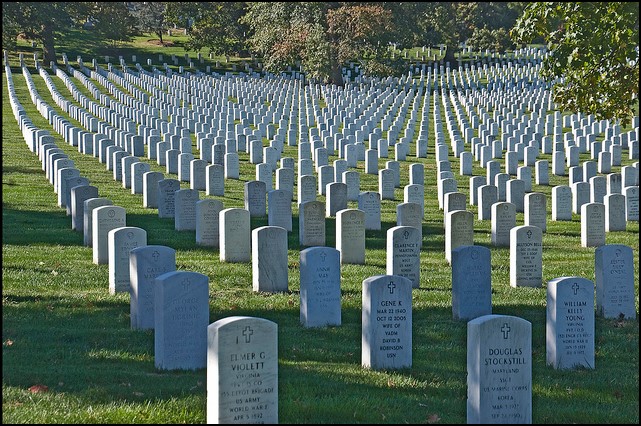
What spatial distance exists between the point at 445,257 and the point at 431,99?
4038 centimetres

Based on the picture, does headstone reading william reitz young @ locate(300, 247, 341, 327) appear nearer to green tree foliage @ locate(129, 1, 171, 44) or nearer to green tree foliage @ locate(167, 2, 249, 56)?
green tree foliage @ locate(167, 2, 249, 56)

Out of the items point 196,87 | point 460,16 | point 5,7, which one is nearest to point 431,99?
point 196,87

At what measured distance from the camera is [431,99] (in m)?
57.8

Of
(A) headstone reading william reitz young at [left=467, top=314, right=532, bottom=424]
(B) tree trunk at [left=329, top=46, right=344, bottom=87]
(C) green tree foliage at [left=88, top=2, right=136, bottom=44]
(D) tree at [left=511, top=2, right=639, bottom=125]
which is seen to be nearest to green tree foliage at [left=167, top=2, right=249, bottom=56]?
(C) green tree foliage at [left=88, top=2, right=136, bottom=44]

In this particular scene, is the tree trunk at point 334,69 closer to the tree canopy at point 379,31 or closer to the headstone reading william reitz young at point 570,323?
the tree canopy at point 379,31

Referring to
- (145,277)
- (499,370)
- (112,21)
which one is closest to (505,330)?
(499,370)

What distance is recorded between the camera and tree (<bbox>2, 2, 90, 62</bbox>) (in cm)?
3672

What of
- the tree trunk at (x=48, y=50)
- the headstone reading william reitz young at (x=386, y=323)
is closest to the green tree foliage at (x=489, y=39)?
the tree trunk at (x=48, y=50)

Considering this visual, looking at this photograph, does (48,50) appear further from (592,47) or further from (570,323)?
(570,323)

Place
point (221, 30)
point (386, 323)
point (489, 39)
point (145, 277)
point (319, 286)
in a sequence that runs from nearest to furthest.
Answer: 1. point (386, 323)
2. point (145, 277)
3. point (319, 286)
4. point (221, 30)
5. point (489, 39)

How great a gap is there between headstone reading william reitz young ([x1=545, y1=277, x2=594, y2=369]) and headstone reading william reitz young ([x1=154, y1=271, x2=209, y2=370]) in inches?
140

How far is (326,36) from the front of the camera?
63.3 meters

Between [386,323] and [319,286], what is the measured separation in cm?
192

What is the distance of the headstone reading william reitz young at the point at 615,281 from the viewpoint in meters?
13.4
